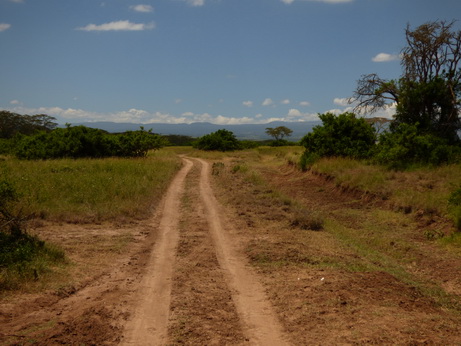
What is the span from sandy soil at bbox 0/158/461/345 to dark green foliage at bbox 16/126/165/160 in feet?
64.6

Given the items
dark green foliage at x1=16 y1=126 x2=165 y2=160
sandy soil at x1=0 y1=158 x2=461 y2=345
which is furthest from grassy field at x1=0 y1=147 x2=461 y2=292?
dark green foliage at x1=16 y1=126 x2=165 y2=160

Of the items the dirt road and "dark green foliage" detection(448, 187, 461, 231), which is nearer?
the dirt road

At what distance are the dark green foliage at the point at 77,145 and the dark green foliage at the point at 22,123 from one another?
32.5 meters

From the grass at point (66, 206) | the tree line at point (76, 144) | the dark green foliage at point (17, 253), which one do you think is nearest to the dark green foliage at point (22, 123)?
the tree line at point (76, 144)

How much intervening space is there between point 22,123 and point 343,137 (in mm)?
58462

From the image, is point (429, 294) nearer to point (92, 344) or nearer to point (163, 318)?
point (163, 318)

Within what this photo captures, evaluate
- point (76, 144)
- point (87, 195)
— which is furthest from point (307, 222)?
point (76, 144)

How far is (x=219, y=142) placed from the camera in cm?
5175

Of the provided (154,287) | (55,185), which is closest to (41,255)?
(154,287)

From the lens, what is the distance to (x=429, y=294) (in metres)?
6.10

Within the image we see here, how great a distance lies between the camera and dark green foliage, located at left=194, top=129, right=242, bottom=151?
51.5 m

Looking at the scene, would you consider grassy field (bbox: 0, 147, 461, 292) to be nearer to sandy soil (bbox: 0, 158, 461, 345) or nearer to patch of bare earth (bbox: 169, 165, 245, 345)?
sandy soil (bbox: 0, 158, 461, 345)

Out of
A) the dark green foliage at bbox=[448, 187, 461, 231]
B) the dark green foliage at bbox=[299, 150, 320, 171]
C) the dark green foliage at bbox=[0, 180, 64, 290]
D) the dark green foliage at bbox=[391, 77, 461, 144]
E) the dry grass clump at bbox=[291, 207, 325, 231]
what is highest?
the dark green foliage at bbox=[391, 77, 461, 144]

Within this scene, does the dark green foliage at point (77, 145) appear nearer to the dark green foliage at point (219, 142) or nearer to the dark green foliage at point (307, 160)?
the dark green foliage at point (307, 160)
